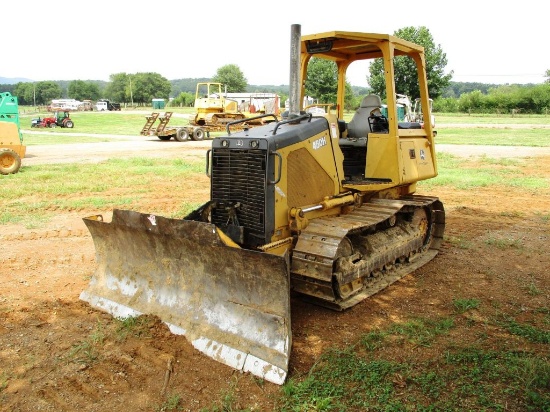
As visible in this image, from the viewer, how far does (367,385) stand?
147 inches

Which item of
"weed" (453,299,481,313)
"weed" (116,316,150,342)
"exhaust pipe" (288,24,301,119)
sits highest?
"exhaust pipe" (288,24,301,119)

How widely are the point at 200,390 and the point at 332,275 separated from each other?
5.96 feet

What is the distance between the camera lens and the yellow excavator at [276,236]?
14.1 feet

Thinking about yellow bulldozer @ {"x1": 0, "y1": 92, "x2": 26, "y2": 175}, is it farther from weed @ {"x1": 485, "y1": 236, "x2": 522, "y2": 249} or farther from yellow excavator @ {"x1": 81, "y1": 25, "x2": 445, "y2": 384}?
weed @ {"x1": 485, "y1": 236, "x2": 522, "y2": 249}

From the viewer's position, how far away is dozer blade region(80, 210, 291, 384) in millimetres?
4121

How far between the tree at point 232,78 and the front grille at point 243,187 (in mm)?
107493

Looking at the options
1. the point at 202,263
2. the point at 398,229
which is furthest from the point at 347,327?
the point at 398,229

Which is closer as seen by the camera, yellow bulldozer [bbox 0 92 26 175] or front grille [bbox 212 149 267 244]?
front grille [bbox 212 149 267 244]

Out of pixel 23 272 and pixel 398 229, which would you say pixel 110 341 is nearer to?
pixel 23 272

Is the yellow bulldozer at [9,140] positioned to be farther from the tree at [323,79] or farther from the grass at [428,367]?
the tree at [323,79]

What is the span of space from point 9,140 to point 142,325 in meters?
13.2

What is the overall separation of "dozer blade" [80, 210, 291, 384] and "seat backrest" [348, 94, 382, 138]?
3.12 m

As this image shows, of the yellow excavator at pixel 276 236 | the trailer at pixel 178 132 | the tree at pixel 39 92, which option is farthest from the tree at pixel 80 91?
the yellow excavator at pixel 276 236

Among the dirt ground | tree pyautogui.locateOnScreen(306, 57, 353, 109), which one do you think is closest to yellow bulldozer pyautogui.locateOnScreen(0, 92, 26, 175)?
the dirt ground
